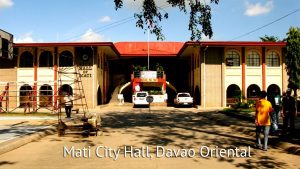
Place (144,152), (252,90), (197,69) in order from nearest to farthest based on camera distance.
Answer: (144,152) → (197,69) → (252,90)

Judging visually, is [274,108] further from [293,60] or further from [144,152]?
[293,60]

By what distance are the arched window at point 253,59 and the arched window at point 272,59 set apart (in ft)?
3.13

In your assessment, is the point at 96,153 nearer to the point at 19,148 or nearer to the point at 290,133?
the point at 19,148

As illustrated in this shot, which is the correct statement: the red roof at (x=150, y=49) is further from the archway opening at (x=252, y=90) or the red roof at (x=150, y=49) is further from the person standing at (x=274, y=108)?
the person standing at (x=274, y=108)

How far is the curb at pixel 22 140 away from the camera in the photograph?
33.8 feet

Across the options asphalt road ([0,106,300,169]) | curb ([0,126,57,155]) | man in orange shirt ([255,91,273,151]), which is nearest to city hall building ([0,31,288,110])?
curb ([0,126,57,155])

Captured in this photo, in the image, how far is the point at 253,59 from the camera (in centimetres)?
3531

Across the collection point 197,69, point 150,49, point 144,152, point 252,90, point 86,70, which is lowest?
point 144,152

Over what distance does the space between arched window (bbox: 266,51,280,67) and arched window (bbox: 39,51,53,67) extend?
20.3m

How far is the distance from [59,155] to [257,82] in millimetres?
28297

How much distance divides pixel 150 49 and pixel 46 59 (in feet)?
46.9

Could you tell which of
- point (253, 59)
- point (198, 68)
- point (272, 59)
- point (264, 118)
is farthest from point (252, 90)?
point (264, 118)

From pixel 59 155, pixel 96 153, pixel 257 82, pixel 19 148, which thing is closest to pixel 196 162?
pixel 96 153

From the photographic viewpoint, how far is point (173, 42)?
48.2 metres
